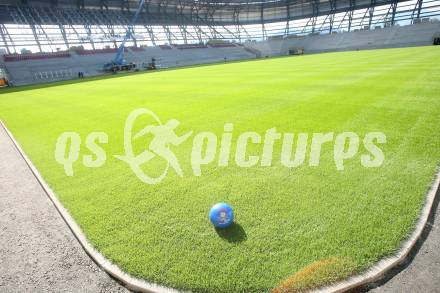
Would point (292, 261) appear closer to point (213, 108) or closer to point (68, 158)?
point (68, 158)

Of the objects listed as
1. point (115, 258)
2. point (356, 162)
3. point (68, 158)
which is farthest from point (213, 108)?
point (115, 258)

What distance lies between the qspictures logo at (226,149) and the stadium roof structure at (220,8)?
175 feet

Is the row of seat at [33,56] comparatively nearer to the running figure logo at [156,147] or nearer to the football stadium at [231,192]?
the football stadium at [231,192]

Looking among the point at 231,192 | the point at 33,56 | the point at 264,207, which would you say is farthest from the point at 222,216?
the point at 33,56

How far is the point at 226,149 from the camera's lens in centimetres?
666

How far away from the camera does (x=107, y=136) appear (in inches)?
333

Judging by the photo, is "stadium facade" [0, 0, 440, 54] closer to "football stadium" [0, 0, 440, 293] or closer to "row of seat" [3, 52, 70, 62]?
"row of seat" [3, 52, 70, 62]

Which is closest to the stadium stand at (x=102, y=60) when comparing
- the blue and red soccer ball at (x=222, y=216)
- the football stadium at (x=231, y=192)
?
the football stadium at (x=231, y=192)

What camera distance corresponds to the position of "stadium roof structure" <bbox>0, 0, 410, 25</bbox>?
178 feet

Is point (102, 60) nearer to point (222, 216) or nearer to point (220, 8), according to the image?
point (220, 8)

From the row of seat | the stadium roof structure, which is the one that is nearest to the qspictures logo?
the row of seat

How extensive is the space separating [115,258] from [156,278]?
700 mm

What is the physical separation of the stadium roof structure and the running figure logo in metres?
52.9

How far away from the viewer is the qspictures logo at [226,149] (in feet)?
18.8
